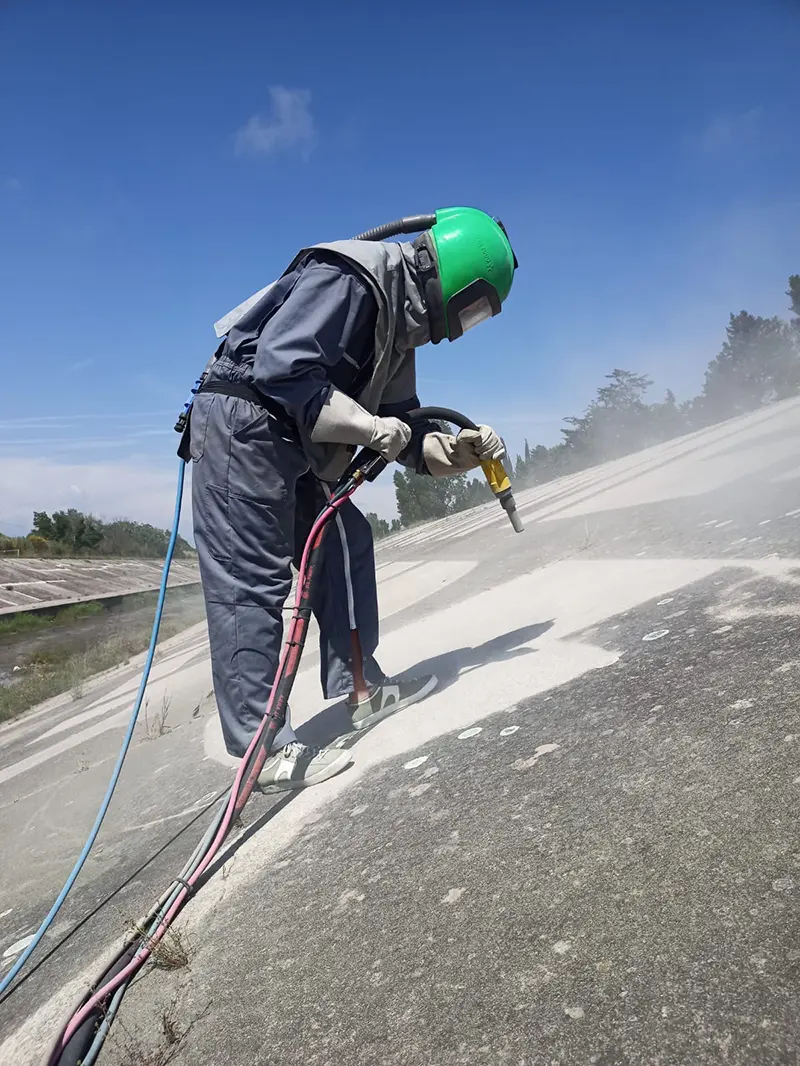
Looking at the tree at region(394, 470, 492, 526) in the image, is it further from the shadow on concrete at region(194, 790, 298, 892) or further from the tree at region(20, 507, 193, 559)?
the shadow on concrete at region(194, 790, 298, 892)

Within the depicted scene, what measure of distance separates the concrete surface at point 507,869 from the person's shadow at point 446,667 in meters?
0.03

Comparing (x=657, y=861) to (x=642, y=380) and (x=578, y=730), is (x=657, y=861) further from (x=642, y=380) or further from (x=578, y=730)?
(x=642, y=380)

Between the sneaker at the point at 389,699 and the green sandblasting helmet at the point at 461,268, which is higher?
the green sandblasting helmet at the point at 461,268

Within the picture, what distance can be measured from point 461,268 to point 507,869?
212 cm

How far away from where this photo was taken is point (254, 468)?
2475 mm

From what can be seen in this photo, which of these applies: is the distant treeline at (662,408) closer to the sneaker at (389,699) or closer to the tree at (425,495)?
the tree at (425,495)

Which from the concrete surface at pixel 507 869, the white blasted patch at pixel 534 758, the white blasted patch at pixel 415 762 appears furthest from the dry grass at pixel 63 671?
the white blasted patch at pixel 534 758

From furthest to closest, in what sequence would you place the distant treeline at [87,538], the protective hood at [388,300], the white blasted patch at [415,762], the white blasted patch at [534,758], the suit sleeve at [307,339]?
the distant treeline at [87,538] < the protective hood at [388,300] < the suit sleeve at [307,339] < the white blasted patch at [415,762] < the white blasted patch at [534,758]

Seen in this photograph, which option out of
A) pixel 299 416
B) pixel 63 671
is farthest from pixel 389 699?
pixel 63 671

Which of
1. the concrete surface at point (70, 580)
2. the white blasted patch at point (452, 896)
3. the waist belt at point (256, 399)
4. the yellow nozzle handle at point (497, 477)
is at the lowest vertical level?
the white blasted patch at point (452, 896)

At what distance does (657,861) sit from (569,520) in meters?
5.12

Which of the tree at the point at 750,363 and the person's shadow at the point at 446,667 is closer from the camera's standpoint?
the person's shadow at the point at 446,667

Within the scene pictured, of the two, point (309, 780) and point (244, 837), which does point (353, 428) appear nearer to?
point (309, 780)

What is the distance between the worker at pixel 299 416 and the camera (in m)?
2.37
